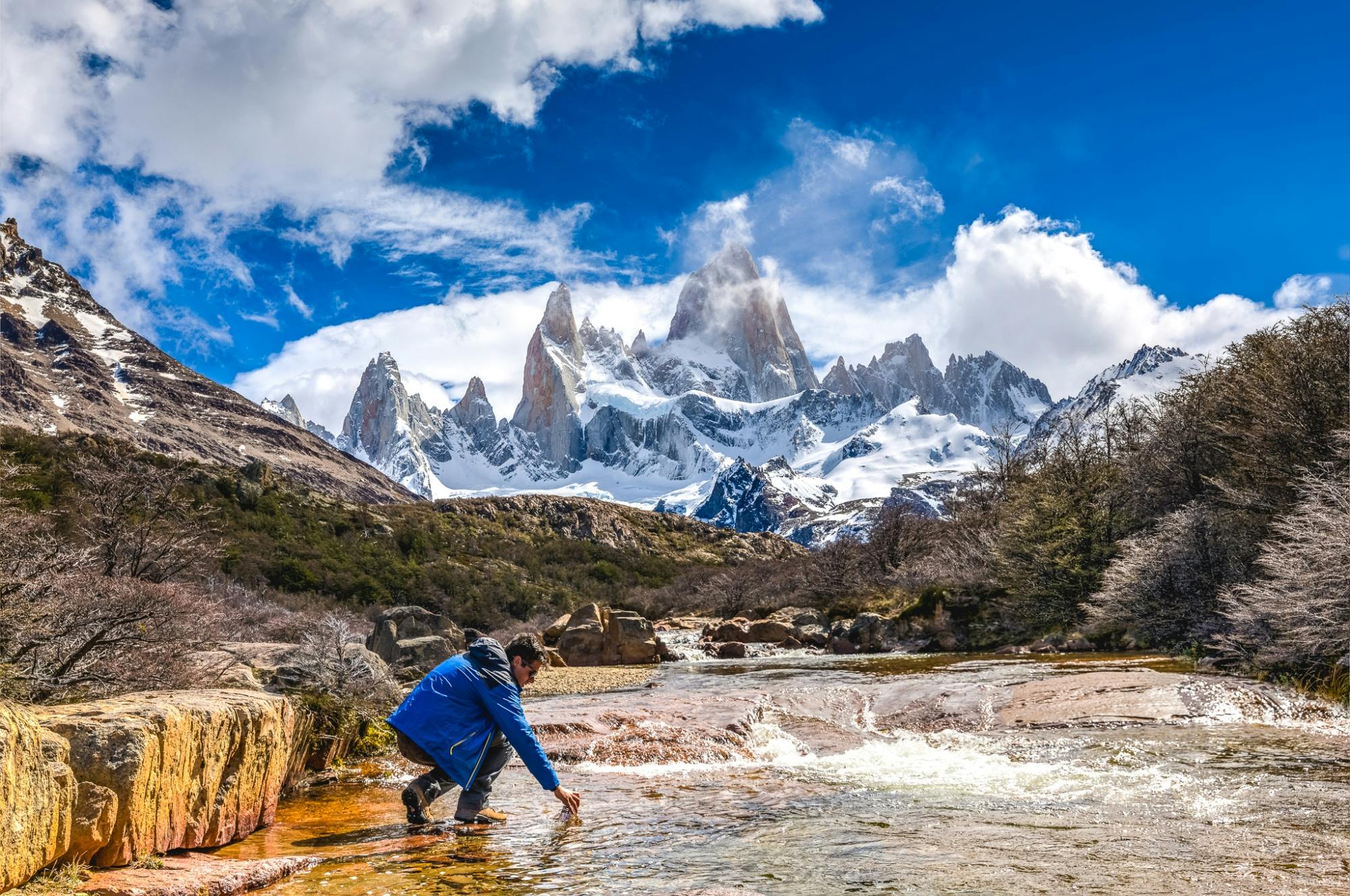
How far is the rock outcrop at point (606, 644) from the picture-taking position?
3164 centimetres

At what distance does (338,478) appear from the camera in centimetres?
16438

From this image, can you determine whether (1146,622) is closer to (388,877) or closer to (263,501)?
(388,877)

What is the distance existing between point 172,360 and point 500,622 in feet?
482

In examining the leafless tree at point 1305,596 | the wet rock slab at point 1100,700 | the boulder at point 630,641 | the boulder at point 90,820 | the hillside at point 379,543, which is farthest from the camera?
the hillside at point 379,543

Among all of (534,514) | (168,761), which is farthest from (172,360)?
(168,761)

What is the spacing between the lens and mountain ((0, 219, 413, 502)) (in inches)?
4867

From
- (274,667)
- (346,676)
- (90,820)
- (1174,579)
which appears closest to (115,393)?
(274,667)

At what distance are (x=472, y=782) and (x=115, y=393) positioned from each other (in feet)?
535

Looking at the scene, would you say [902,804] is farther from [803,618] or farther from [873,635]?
[803,618]

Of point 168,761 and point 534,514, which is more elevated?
point 534,514

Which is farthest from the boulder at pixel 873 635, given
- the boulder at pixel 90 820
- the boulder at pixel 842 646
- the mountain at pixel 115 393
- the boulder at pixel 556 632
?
the mountain at pixel 115 393

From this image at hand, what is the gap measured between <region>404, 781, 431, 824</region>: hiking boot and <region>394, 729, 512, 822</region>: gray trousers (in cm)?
6

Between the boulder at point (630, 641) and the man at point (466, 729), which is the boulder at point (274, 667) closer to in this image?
the man at point (466, 729)

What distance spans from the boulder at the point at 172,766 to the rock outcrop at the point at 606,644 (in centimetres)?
2536
